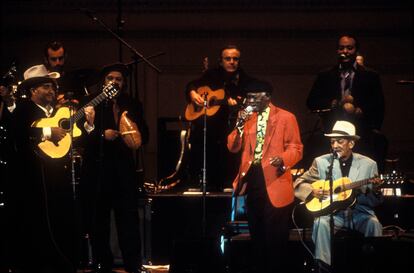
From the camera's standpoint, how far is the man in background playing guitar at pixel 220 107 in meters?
11.8

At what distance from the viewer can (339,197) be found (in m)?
10.7

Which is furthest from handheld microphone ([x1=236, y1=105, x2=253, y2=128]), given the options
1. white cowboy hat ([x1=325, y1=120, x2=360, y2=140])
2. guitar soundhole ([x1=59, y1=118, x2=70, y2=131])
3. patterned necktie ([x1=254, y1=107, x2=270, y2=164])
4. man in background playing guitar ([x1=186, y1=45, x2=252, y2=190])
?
guitar soundhole ([x1=59, y1=118, x2=70, y2=131])

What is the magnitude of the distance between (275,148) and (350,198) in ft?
3.42

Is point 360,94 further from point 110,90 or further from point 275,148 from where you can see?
point 110,90

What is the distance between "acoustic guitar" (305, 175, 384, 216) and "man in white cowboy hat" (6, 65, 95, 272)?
2774 millimetres

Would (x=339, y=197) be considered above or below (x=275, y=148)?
below

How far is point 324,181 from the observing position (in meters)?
11.0

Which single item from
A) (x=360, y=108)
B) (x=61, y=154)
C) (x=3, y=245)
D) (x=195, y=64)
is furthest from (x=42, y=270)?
(x=195, y=64)

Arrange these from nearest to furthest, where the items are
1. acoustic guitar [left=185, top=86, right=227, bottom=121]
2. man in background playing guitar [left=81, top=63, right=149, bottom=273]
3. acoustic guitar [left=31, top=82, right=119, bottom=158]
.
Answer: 1. acoustic guitar [left=31, top=82, right=119, bottom=158]
2. man in background playing guitar [left=81, top=63, right=149, bottom=273]
3. acoustic guitar [left=185, top=86, right=227, bottom=121]

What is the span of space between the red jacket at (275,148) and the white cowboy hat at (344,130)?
555 millimetres

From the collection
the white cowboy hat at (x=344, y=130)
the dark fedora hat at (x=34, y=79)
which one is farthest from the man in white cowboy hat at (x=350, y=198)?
the dark fedora hat at (x=34, y=79)

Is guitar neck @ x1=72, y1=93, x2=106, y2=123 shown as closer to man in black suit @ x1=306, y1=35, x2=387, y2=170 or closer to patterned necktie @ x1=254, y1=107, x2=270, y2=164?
patterned necktie @ x1=254, y1=107, x2=270, y2=164

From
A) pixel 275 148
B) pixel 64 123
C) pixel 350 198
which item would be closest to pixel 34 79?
pixel 64 123

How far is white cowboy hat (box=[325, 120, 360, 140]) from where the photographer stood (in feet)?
35.5
